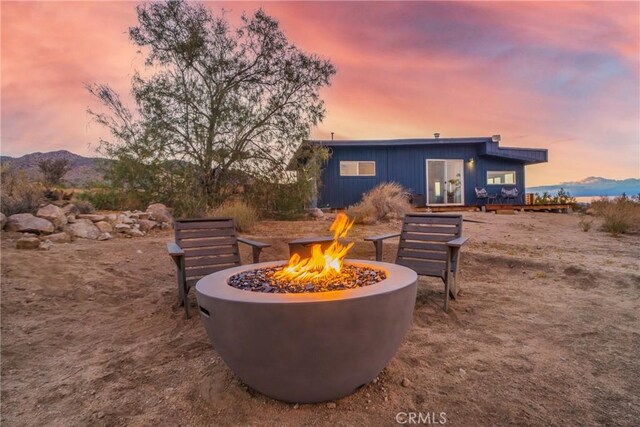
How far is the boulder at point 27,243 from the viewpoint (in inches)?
194

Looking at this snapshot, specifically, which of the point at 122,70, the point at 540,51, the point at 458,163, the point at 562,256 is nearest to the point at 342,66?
the point at 540,51

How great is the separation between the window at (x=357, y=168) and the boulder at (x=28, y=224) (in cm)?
1029

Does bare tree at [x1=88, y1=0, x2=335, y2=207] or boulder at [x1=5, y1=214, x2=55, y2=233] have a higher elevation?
bare tree at [x1=88, y1=0, x2=335, y2=207]

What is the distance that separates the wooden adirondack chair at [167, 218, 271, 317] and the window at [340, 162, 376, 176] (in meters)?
10.7

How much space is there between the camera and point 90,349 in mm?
2730

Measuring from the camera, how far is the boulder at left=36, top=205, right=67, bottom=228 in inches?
243

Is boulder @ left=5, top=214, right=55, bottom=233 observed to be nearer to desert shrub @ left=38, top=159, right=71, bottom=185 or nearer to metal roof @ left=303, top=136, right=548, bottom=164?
metal roof @ left=303, top=136, right=548, bottom=164

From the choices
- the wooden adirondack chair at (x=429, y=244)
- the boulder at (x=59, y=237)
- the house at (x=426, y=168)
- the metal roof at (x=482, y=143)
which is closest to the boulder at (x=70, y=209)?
the boulder at (x=59, y=237)

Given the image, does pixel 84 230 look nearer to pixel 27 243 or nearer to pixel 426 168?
pixel 27 243

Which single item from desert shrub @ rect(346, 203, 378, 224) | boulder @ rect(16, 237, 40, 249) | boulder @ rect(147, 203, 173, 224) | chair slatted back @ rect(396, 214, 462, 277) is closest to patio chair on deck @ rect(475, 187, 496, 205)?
desert shrub @ rect(346, 203, 378, 224)

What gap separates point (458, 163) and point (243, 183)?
33.4 feet

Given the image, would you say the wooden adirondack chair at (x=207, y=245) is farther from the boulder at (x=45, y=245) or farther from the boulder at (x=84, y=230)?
the boulder at (x=84, y=230)

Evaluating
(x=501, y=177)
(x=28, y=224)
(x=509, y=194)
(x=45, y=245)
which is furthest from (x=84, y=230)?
(x=501, y=177)

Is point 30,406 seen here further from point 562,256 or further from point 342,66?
point 342,66
